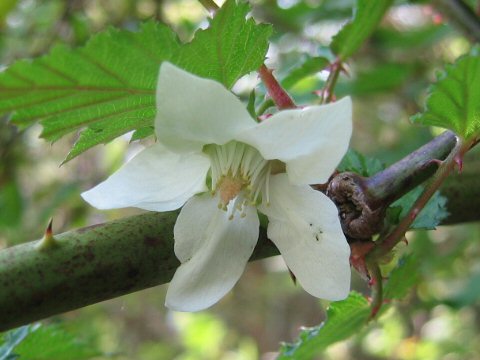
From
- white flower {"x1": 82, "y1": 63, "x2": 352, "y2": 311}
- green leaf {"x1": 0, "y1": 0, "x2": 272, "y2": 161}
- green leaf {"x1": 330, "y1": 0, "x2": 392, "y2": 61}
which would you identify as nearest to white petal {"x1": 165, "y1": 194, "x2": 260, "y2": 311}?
white flower {"x1": 82, "y1": 63, "x2": 352, "y2": 311}

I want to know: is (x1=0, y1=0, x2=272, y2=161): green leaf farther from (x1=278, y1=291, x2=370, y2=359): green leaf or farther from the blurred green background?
(x1=278, y1=291, x2=370, y2=359): green leaf

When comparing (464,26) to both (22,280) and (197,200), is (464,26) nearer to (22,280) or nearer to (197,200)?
(197,200)

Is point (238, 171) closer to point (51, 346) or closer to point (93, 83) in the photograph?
point (93, 83)

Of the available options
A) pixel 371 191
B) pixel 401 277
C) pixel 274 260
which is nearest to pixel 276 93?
pixel 371 191

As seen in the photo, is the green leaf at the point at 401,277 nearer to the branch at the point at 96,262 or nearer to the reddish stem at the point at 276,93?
the branch at the point at 96,262

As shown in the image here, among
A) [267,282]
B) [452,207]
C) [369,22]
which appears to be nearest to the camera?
[452,207]

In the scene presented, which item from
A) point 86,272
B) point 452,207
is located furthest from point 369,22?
point 86,272

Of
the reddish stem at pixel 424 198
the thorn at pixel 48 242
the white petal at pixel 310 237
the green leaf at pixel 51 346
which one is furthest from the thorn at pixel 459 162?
the green leaf at pixel 51 346
